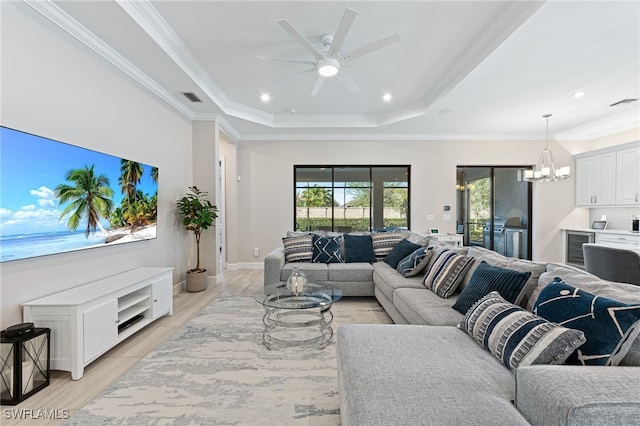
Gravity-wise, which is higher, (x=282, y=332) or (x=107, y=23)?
(x=107, y=23)

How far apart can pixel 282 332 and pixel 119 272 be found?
74.8 inches

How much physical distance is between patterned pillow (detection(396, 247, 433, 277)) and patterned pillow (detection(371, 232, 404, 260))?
3.21 ft

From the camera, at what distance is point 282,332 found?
2.92 m

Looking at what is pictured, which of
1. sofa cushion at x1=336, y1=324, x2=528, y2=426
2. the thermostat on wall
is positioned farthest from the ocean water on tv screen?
the thermostat on wall

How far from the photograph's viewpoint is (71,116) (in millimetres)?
2564

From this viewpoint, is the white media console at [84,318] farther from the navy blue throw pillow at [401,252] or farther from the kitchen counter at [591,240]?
the kitchen counter at [591,240]

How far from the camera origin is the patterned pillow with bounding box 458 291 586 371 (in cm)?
125

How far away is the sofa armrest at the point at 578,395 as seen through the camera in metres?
0.90

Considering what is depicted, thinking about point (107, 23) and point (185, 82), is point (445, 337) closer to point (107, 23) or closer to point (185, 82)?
point (107, 23)

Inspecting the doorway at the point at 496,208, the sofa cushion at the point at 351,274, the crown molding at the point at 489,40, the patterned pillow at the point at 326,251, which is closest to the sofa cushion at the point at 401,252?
the sofa cushion at the point at 351,274

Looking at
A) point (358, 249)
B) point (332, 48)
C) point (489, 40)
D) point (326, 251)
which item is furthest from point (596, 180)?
point (332, 48)

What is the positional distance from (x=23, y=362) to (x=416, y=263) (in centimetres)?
344

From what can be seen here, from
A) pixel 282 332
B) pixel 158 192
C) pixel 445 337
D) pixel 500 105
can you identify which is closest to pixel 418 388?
pixel 445 337

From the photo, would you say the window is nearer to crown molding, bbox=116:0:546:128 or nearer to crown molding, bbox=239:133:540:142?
crown molding, bbox=239:133:540:142
